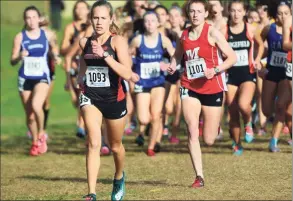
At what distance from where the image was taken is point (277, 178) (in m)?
10.5

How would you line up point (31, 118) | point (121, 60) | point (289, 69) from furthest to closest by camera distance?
point (31, 118)
point (289, 69)
point (121, 60)

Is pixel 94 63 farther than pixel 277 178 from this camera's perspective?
No

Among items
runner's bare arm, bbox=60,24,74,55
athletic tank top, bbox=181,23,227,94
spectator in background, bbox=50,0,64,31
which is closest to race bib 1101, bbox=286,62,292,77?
athletic tank top, bbox=181,23,227,94

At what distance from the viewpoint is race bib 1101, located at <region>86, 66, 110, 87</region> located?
9164 millimetres

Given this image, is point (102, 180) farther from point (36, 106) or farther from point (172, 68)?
point (36, 106)

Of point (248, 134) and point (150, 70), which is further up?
point (150, 70)

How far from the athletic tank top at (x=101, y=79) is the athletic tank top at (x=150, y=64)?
4.08 metres

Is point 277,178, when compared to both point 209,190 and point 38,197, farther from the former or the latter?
point 38,197

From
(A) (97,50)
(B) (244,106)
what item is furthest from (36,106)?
(A) (97,50)

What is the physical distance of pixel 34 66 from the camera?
46.5ft

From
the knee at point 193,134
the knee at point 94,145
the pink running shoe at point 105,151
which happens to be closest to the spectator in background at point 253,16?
the pink running shoe at point 105,151

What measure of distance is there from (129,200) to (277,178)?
191 cm

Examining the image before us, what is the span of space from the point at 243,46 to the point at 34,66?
345 centimetres

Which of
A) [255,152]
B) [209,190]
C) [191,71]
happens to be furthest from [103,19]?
[255,152]
